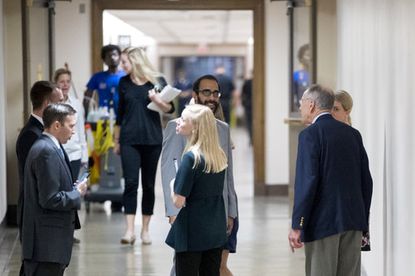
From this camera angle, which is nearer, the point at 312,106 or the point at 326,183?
the point at 326,183

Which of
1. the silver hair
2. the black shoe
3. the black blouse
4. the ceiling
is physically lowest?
the black shoe

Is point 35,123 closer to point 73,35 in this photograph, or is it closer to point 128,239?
point 128,239

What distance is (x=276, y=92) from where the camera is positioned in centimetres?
1099

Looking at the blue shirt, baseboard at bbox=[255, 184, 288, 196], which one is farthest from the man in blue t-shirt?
baseboard at bbox=[255, 184, 288, 196]

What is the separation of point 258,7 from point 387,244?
19.2 feet

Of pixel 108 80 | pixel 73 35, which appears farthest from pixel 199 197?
pixel 73 35

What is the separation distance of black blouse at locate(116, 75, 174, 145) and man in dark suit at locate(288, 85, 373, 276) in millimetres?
2979

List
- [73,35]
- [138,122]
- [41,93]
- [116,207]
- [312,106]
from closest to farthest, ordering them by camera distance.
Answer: [312,106] < [41,93] < [138,122] < [116,207] < [73,35]

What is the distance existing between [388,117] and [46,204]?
216 cm

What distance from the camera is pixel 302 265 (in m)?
7.09

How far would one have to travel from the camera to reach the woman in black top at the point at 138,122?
300 inches

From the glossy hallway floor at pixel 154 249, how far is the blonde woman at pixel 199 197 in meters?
2.15

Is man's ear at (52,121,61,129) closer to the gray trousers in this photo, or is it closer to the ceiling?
the gray trousers

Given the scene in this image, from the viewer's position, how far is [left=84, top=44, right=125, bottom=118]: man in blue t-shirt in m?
8.76
